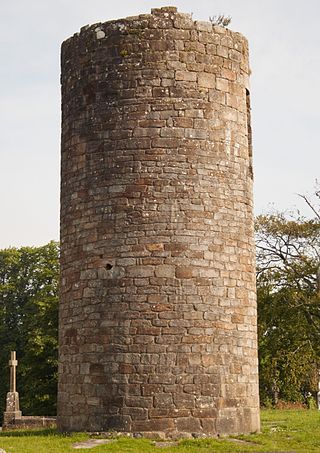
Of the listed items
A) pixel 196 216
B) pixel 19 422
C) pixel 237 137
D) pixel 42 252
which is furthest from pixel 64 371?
pixel 42 252

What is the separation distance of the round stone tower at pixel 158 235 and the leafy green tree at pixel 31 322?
19.7 meters

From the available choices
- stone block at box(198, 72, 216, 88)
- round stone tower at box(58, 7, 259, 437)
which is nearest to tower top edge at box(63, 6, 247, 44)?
round stone tower at box(58, 7, 259, 437)

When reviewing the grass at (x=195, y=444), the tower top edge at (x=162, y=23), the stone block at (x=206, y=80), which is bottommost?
the grass at (x=195, y=444)

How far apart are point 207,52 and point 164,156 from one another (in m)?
2.01

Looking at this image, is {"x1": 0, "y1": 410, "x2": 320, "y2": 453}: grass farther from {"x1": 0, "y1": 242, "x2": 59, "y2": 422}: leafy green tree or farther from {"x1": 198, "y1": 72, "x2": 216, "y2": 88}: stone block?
{"x1": 0, "y1": 242, "x2": 59, "y2": 422}: leafy green tree

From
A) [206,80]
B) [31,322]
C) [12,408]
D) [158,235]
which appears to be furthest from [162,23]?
[31,322]

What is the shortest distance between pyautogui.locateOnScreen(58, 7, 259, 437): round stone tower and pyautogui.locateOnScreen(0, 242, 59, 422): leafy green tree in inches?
775

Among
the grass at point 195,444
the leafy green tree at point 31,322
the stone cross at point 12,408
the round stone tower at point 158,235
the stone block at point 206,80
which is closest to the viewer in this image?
the grass at point 195,444

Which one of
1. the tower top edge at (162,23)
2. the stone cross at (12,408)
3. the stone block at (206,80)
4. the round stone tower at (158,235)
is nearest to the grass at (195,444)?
the round stone tower at (158,235)

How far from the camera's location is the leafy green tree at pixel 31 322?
32062mm

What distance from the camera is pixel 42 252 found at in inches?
1542

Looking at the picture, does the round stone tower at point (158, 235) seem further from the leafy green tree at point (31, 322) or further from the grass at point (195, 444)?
the leafy green tree at point (31, 322)

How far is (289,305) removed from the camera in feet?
91.1

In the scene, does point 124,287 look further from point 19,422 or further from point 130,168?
point 19,422
